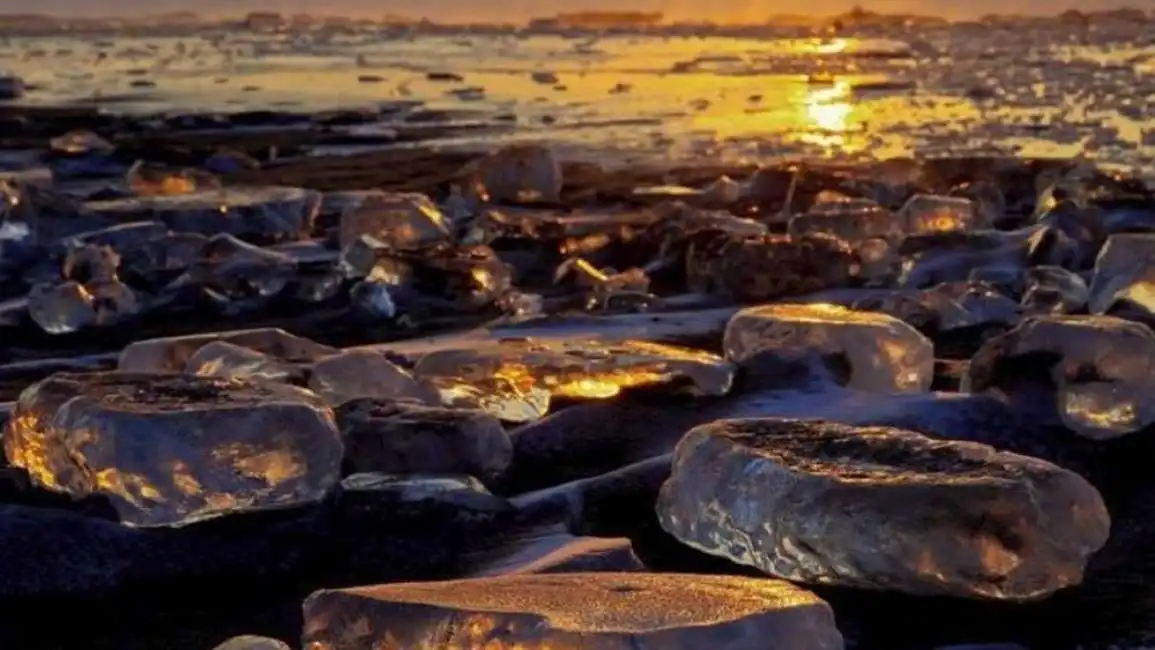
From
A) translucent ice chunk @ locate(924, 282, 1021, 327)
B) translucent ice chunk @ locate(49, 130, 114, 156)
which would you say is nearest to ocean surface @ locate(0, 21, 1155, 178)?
translucent ice chunk @ locate(49, 130, 114, 156)

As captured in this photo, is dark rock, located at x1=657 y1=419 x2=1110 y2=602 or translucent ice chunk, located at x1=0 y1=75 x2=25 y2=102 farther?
translucent ice chunk, located at x1=0 y1=75 x2=25 y2=102

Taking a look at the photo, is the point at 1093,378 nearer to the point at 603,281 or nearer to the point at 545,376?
the point at 545,376

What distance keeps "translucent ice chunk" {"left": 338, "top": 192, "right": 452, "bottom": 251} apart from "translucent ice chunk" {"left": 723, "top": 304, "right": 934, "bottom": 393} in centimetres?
258

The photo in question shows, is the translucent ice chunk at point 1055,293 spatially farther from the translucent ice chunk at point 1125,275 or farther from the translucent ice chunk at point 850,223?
the translucent ice chunk at point 850,223

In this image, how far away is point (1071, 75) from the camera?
16.9 m

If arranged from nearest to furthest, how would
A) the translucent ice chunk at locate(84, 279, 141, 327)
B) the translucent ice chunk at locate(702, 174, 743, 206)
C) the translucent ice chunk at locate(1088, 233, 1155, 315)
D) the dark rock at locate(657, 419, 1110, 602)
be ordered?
the dark rock at locate(657, 419, 1110, 602)
the translucent ice chunk at locate(1088, 233, 1155, 315)
the translucent ice chunk at locate(84, 279, 141, 327)
the translucent ice chunk at locate(702, 174, 743, 206)

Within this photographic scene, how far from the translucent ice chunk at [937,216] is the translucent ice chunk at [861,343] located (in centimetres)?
296

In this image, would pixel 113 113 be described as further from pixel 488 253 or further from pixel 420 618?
pixel 420 618

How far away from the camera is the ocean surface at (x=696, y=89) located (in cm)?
1070

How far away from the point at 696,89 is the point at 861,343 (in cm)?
1326

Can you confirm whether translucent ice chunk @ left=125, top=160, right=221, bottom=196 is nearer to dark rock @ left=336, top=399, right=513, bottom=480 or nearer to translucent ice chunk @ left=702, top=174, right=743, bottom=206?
translucent ice chunk @ left=702, top=174, right=743, bottom=206

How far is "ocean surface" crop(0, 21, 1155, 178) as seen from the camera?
35.1 feet

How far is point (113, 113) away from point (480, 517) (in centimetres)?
1168

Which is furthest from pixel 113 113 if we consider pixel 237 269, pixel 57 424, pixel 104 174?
pixel 57 424
